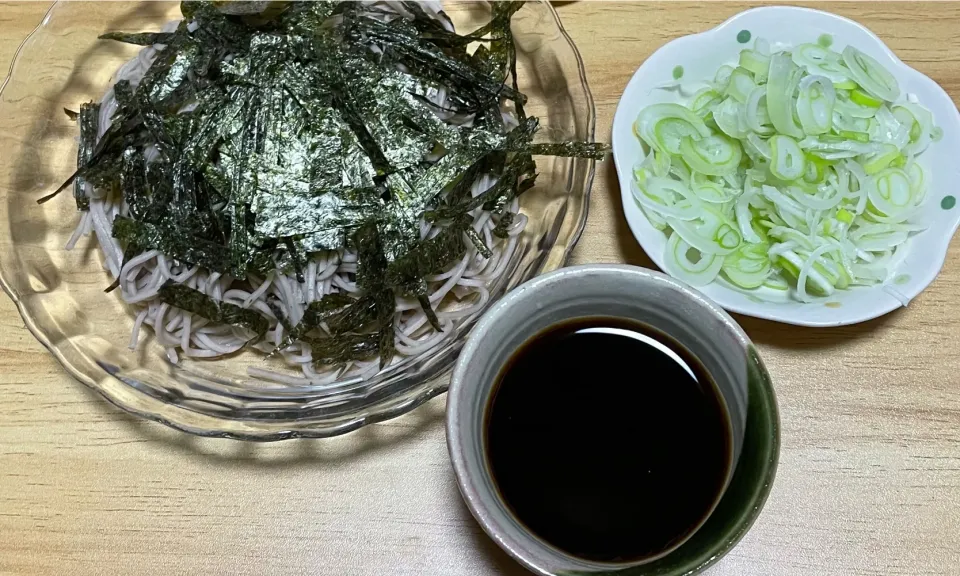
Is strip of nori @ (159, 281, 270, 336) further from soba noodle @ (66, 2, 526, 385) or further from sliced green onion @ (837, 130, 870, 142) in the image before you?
sliced green onion @ (837, 130, 870, 142)

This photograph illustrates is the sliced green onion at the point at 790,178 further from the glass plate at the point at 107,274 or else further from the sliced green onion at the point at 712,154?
the glass plate at the point at 107,274

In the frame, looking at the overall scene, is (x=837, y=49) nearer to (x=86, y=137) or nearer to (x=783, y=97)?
(x=783, y=97)

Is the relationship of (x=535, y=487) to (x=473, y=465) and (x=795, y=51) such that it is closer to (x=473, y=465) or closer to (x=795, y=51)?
(x=473, y=465)

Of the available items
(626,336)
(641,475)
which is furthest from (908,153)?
(641,475)

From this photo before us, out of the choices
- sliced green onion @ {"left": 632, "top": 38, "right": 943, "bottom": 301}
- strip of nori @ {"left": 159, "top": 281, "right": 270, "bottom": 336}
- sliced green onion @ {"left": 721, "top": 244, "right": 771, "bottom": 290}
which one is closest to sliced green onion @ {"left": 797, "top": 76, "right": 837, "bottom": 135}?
sliced green onion @ {"left": 632, "top": 38, "right": 943, "bottom": 301}

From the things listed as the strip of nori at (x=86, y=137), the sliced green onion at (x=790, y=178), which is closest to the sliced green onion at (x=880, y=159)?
the sliced green onion at (x=790, y=178)

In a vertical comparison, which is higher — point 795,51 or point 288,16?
point 288,16
